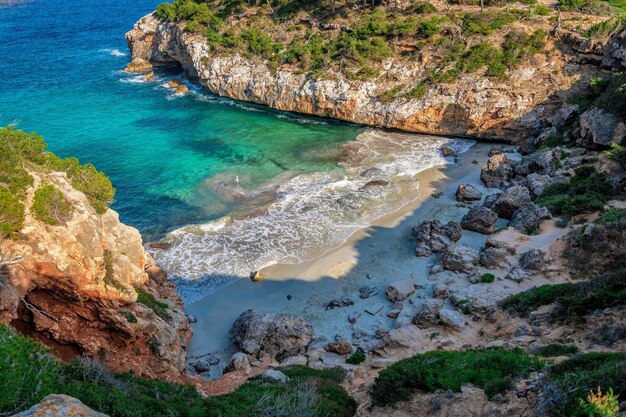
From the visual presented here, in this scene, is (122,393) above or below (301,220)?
above

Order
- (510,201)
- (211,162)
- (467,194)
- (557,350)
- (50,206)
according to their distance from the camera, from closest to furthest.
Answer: (557,350)
(50,206)
(510,201)
(467,194)
(211,162)

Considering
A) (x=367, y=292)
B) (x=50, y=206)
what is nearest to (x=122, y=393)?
(x=50, y=206)

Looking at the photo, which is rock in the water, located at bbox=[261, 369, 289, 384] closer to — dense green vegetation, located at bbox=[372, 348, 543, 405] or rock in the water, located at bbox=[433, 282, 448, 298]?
dense green vegetation, located at bbox=[372, 348, 543, 405]

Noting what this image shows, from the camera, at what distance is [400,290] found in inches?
1112

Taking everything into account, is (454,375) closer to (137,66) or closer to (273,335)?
(273,335)

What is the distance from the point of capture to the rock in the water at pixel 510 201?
Answer: 3447 cm

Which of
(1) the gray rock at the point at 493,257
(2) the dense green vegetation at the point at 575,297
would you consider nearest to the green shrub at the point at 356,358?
(2) the dense green vegetation at the point at 575,297

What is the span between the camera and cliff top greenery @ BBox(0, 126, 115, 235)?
1830cm

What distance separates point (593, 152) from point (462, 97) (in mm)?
14587

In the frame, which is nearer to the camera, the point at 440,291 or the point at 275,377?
the point at 275,377

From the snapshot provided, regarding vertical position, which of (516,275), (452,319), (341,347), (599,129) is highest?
(599,129)

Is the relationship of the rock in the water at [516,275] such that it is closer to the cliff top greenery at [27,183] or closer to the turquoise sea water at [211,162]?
the turquoise sea water at [211,162]

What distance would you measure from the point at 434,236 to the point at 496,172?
1194 centimetres

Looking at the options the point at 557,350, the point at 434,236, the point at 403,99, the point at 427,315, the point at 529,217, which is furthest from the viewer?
the point at 403,99
